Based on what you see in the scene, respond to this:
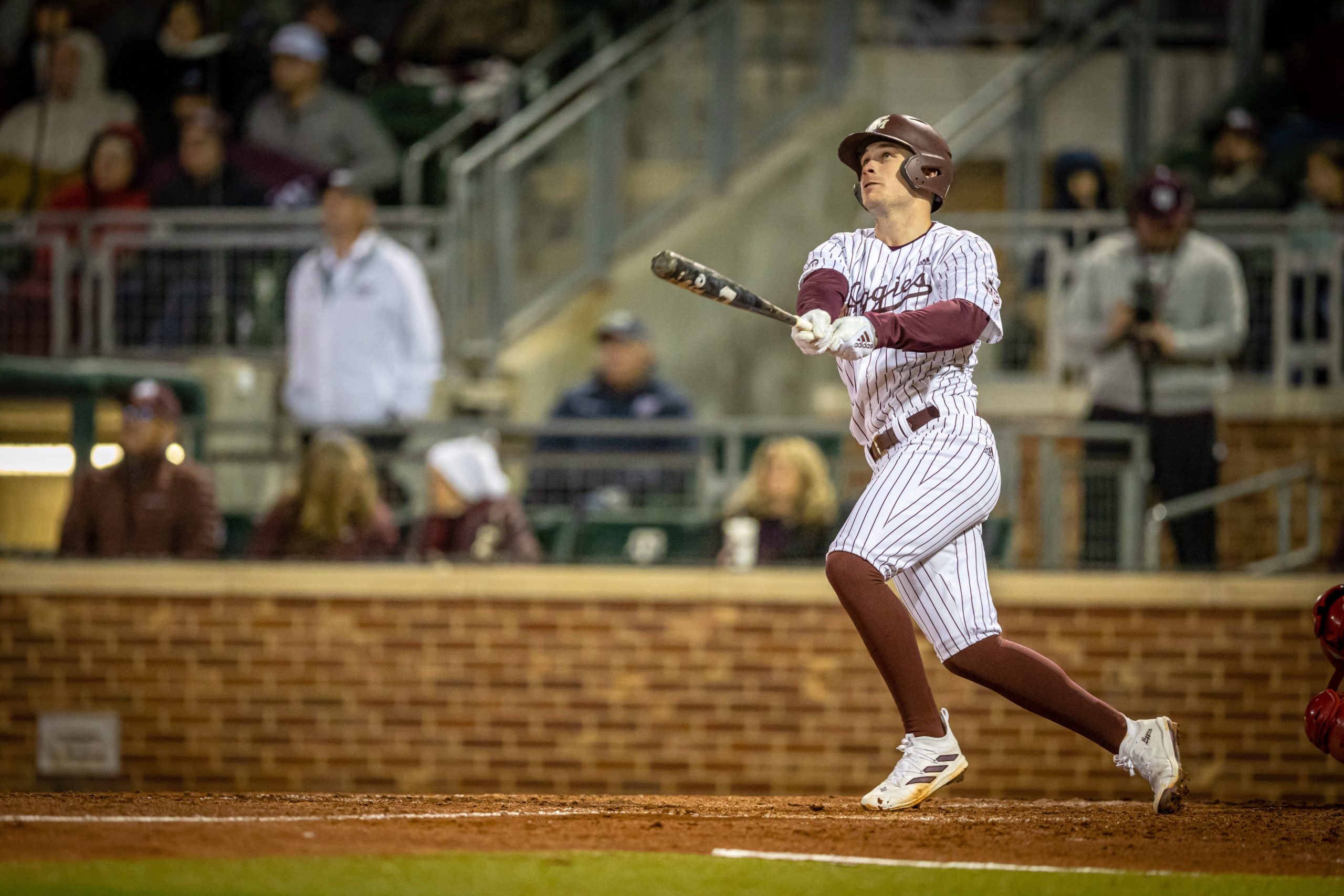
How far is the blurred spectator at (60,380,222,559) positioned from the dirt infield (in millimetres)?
2725

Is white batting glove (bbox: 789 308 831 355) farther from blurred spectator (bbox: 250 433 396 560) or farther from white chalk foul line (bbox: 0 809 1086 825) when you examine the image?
blurred spectator (bbox: 250 433 396 560)

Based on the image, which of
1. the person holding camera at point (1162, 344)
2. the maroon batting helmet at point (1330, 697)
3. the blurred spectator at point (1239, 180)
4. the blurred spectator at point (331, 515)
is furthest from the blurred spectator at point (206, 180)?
the maroon batting helmet at point (1330, 697)

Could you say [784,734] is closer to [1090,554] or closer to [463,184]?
[1090,554]

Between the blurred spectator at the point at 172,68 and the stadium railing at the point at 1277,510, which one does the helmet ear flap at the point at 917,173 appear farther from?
the blurred spectator at the point at 172,68

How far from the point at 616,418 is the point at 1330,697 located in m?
3.78

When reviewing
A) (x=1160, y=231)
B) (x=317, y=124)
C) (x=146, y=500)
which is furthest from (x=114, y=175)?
(x=1160, y=231)

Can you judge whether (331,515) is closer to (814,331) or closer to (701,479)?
(701,479)

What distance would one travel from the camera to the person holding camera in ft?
24.4

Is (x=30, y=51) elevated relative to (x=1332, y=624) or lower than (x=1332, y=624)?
elevated

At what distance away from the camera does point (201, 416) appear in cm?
859

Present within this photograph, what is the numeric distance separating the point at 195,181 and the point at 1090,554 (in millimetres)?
4869

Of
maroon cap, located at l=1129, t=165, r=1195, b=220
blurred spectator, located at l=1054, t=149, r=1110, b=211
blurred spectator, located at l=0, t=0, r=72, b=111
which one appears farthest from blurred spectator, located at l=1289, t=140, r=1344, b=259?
blurred spectator, located at l=0, t=0, r=72, b=111

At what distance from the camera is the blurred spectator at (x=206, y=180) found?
30.5ft

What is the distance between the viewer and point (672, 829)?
14.1ft
